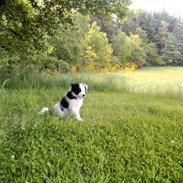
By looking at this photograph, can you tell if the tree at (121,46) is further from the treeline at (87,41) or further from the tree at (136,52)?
the tree at (136,52)

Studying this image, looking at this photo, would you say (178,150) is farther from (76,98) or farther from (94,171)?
(76,98)

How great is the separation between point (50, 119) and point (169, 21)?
41.6 m

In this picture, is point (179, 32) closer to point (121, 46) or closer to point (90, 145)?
point (121, 46)

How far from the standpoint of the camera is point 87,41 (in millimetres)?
26141

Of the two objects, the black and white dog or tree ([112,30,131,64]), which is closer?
the black and white dog

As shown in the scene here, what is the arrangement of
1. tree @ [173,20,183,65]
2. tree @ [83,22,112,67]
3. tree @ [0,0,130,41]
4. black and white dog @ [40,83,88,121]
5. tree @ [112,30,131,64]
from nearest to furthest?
black and white dog @ [40,83,88,121] < tree @ [0,0,130,41] < tree @ [83,22,112,67] < tree @ [112,30,131,64] < tree @ [173,20,183,65]

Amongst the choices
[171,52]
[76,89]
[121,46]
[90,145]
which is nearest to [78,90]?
[76,89]

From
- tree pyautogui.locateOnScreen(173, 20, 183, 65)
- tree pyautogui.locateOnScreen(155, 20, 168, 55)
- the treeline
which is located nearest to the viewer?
the treeline

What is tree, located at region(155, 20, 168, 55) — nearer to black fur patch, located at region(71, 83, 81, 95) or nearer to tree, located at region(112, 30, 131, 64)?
tree, located at region(112, 30, 131, 64)

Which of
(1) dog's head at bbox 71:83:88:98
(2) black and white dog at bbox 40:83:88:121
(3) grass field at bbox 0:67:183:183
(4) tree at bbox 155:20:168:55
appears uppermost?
(4) tree at bbox 155:20:168:55

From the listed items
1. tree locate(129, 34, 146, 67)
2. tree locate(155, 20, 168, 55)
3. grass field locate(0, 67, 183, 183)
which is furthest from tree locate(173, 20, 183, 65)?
grass field locate(0, 67, 183, 183)

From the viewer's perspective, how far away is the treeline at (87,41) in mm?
10422

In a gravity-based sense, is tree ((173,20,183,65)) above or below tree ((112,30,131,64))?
Answer: above

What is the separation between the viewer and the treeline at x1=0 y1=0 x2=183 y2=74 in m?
10.4
